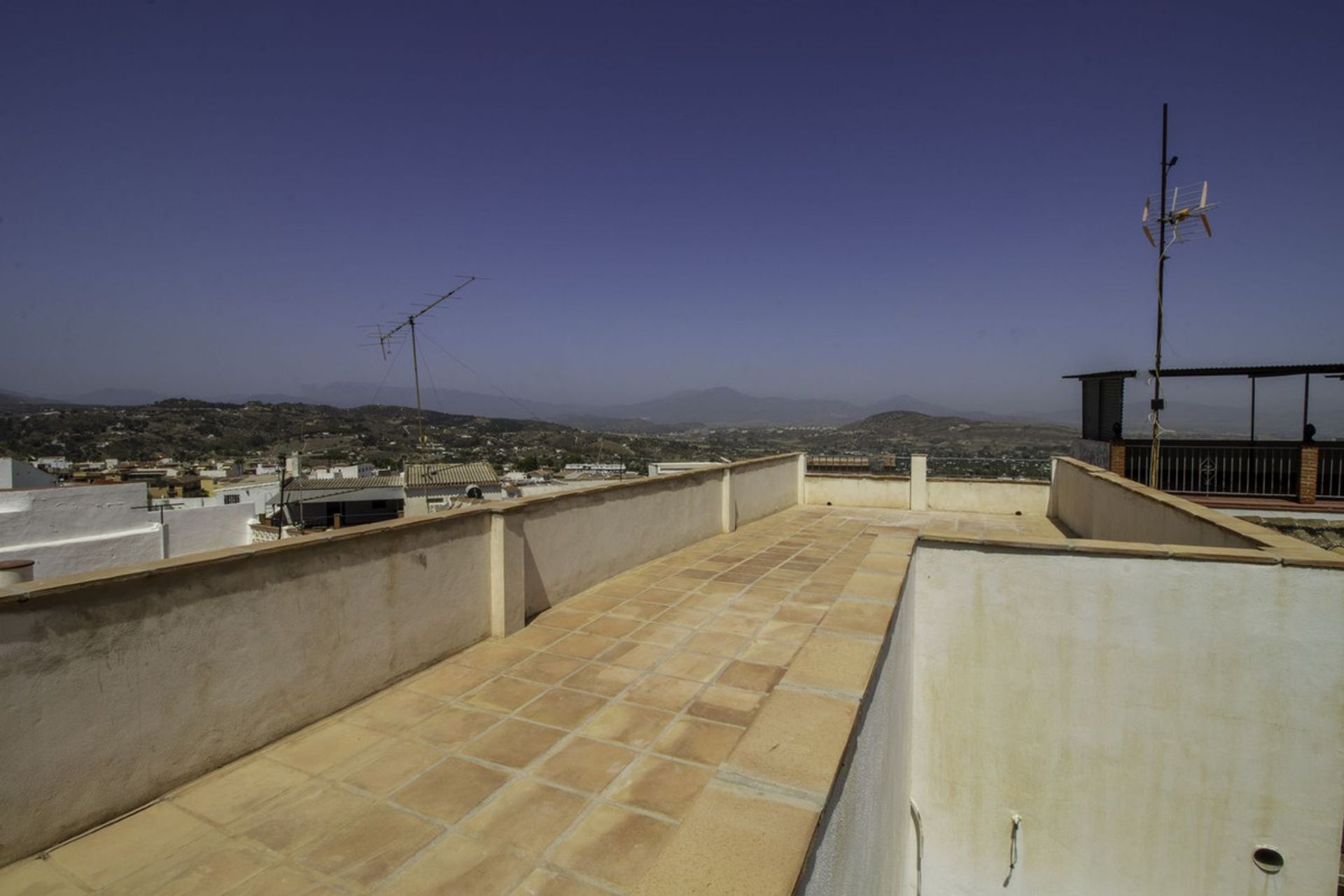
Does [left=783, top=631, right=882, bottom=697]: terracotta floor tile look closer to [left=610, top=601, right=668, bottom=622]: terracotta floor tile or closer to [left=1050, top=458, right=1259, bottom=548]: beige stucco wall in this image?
[left=610, top=601, right=668, bottom=622]: terracotta floor tile

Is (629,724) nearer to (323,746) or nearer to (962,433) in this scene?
(323,746)

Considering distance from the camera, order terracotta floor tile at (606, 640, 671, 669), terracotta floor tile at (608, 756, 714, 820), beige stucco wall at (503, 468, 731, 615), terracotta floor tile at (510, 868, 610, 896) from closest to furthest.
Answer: terracotta floor tile at (510, 868, 610, 896) < terracotta floor tile at (608, 756, 714, 820) < terracotta floor tile at (606, 640, 671, 669) < beige stucco wall at (503, 468, 731, 615)

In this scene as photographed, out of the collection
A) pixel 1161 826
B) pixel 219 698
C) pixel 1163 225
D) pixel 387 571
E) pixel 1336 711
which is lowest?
pixel 1161 826

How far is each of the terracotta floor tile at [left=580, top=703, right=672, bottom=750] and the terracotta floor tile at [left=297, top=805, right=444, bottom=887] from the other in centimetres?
96

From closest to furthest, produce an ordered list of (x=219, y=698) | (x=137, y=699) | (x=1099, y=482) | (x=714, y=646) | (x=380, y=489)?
(x=137, y=699) → (x=219, y=698) → (x=714, y=646) → (x=1099, y=482) → (x=380, y=489)

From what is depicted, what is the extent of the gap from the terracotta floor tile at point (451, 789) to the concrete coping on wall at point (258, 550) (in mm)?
1470

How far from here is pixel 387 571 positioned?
3889mm

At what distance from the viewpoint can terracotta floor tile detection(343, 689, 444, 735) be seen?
345cm

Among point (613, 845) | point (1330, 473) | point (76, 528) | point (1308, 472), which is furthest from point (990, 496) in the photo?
point (76, 528)

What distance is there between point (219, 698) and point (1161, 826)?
6.50 meters

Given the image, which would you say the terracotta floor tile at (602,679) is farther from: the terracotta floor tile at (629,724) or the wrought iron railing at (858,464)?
the wrought iron railing at (858,464)

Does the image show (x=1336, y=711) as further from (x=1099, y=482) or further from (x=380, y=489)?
(x=380, y=489)

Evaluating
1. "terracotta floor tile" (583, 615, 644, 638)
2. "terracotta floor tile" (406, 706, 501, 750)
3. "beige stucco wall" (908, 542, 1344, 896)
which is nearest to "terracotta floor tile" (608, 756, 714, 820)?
"terracotta floor tile" (406, 706, 501, 750)

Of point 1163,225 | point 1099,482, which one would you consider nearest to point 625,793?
point 1099,482
